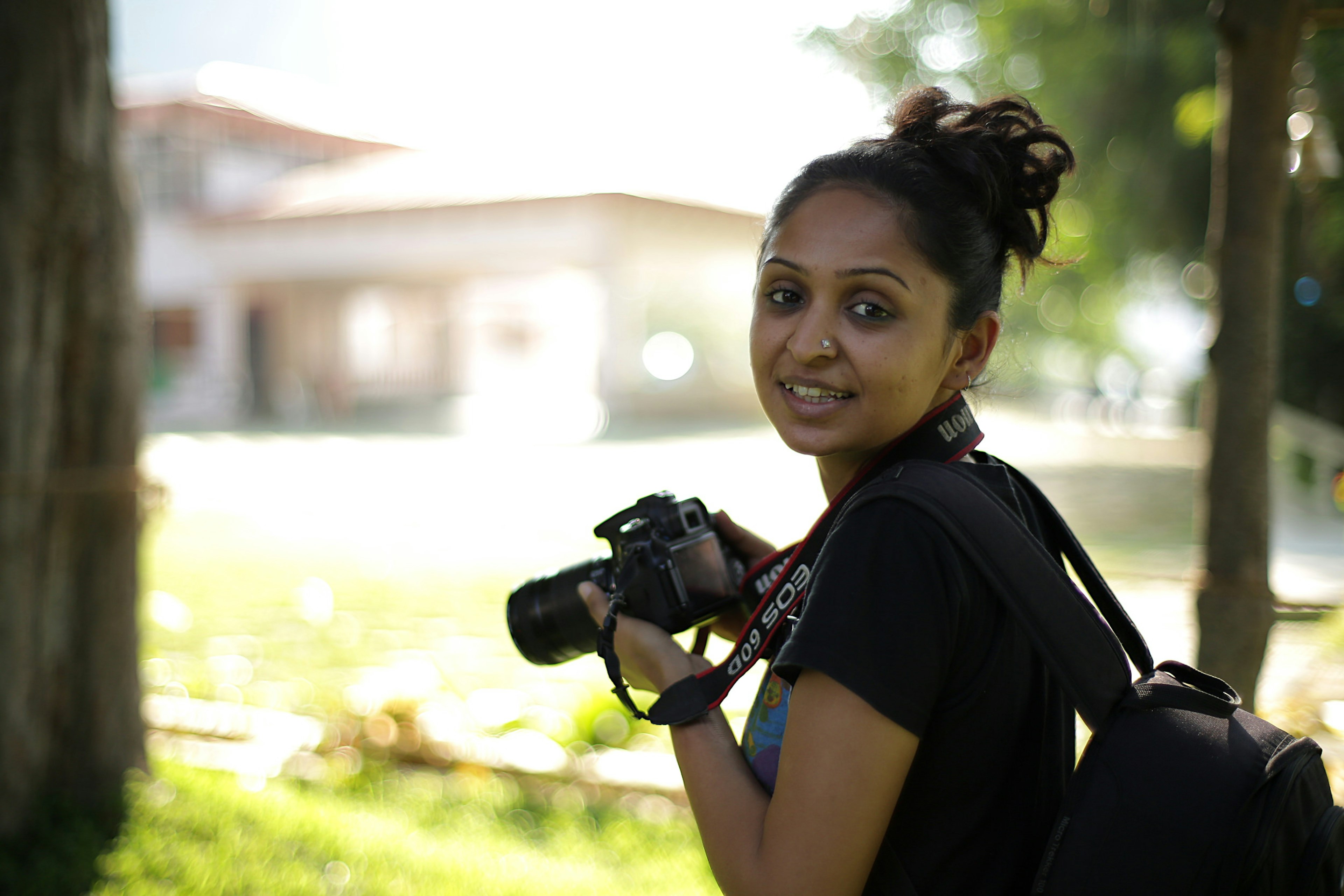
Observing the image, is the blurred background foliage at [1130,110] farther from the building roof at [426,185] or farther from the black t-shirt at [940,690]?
the black t-shirt at [940,690]

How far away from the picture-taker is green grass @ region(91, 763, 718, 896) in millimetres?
2506

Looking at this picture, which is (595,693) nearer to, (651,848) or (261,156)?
(651,848)

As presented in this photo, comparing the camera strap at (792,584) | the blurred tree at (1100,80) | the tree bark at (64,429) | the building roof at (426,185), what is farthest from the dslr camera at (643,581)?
the building roof at (426,185)

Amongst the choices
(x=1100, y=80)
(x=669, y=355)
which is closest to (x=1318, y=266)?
(x=1100, y=80)

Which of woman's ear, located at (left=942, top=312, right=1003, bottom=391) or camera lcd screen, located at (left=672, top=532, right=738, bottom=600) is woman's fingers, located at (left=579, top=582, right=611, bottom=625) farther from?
woman's ear, located at (left=942, top=312, right=1003, bottom=391)

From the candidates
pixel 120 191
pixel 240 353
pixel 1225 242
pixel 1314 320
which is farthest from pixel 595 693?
pixel 240 353

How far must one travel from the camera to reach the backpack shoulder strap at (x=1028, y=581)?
1032 millimetres

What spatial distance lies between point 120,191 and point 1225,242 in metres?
2.61

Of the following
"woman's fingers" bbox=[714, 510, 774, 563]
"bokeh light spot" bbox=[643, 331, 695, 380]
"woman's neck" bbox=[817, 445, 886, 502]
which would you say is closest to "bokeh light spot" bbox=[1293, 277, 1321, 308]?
"woman's fingers" bbox=[714, 510, 774, 563]

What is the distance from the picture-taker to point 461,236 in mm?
17734

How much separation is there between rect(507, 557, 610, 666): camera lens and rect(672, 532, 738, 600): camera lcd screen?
0.45 feet

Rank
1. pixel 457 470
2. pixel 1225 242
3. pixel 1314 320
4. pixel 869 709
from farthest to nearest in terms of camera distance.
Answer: pixel 457 470, pixel 1314 320, pixel 1225 242, pixel 869 709

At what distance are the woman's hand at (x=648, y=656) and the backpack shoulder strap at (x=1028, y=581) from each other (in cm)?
33

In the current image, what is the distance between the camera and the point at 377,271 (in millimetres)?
19188
